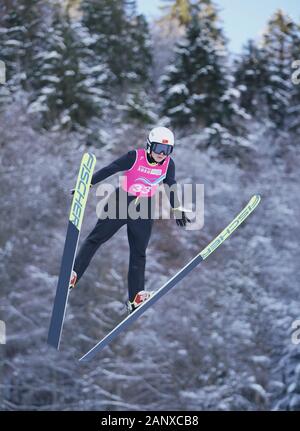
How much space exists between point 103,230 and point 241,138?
25.9 metres

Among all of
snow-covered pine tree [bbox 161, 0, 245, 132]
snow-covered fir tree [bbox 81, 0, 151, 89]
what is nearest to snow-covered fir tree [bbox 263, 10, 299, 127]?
snow-covered pine tree [bbox 161, 0, 245, 132]

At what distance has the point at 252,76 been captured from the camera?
36.2 metres

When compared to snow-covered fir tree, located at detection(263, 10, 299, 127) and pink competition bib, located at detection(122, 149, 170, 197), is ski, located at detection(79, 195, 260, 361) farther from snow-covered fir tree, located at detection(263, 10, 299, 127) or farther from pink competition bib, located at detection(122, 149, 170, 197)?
snow-covered fir tree, located at detection(263, 10, 299, 127)

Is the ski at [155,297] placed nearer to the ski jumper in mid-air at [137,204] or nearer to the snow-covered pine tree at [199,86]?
the ski jumper in mid-air at [137,204]

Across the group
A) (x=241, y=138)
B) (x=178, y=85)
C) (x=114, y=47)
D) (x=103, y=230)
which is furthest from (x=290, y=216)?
(x=103, y=230)

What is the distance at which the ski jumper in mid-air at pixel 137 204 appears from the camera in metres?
6.91

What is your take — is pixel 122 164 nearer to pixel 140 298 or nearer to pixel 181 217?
pixel 181 217

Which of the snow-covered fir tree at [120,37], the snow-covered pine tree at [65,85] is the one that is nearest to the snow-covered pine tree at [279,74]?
the snow-covered fir tree at [120,37]

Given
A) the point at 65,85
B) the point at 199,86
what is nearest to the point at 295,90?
the point at 199,86

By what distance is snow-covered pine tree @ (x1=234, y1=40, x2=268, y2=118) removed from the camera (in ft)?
118

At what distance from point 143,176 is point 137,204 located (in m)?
0.31

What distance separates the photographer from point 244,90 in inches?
1406

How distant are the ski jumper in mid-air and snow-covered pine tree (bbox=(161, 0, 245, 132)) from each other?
928 inches

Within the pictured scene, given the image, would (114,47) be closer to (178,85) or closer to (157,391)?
(178,85)
